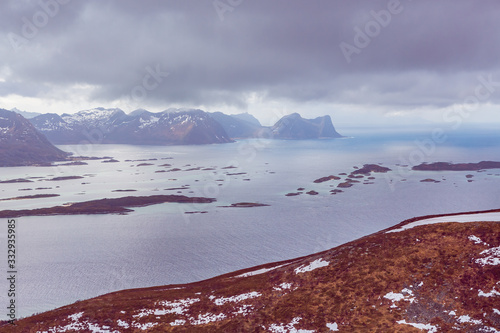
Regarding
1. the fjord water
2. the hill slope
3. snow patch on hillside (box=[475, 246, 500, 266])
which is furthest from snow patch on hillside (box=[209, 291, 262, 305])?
the fjord water

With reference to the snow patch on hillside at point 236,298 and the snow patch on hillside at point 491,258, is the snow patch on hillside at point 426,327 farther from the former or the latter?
the snow patch on hillside at point 236,298

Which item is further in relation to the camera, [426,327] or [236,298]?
[236,298]

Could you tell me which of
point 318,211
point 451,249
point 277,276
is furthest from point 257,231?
point 451,249

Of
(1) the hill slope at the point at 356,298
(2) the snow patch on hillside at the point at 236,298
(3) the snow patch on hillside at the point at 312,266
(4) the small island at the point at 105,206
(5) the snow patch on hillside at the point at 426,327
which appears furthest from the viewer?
(4) the small island at the point at 105,206

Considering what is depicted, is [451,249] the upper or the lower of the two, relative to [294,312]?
upper

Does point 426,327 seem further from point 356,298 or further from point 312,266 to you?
point 312,266

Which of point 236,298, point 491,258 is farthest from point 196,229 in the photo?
point 491,258

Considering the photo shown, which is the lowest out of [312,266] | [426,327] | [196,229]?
[196,229]

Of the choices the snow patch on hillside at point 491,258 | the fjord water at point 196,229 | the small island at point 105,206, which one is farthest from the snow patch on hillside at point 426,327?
the small island at point 105,206

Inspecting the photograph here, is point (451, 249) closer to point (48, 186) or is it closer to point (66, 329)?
point (66, 329)
